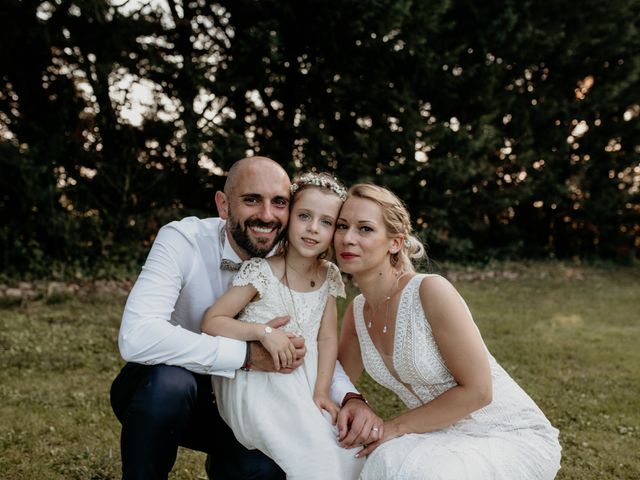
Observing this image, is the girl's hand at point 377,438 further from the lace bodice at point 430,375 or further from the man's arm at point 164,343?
the man's arm at point 164,343

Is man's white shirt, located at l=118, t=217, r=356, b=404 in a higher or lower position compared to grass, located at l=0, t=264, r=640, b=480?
higher

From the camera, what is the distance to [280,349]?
8.43ft

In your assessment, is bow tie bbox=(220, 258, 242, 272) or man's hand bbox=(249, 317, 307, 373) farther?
bow tie bbox=(220, 258, 242, 272)

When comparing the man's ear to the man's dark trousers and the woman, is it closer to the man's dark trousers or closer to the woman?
the woman

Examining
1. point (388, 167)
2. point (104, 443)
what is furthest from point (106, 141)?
point (104, 443)

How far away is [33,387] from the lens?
4.96m

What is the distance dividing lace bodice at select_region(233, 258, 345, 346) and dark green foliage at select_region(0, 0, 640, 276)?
6514mm

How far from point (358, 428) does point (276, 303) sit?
68 cm

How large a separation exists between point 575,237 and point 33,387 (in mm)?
11906

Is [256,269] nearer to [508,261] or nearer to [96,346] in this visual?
[96,346]

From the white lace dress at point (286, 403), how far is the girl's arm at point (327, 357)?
25 millimetres

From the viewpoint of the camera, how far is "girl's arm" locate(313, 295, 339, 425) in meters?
2.64

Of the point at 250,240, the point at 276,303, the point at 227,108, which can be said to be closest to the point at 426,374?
the point at 276,303

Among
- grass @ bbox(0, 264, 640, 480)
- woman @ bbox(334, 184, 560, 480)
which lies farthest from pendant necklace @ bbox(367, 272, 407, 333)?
grass @ bbox(0, 264, 640, 480)
